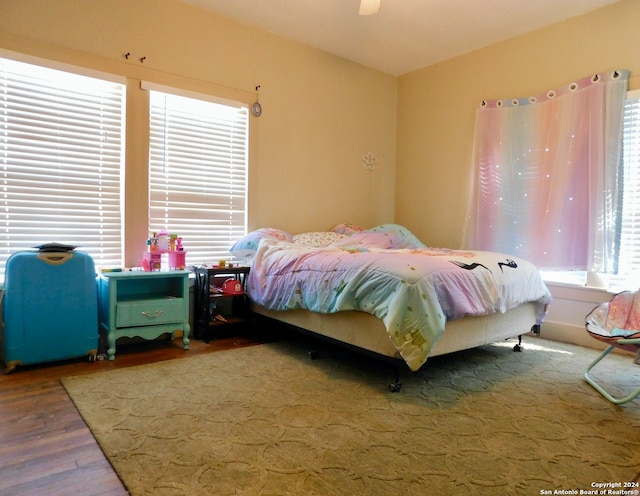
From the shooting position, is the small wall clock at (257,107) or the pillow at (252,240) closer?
the pillow at (252,240)

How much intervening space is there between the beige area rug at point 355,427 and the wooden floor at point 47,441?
6cm

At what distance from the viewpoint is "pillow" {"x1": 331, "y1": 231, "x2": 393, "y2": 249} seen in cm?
367

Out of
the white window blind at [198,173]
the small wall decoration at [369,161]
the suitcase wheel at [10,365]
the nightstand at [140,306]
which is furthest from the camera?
the small wall decoration at [369,161]

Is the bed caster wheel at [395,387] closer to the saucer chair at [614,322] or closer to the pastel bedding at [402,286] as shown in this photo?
the pastel bedding at [402,286]

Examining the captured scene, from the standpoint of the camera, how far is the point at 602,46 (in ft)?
11.0

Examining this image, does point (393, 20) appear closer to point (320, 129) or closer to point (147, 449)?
point (320, 129)

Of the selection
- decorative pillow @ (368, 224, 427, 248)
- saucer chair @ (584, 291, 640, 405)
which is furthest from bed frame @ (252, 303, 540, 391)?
decorative pillow @ (368, 224, 427, 248)

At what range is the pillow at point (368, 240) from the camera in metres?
3.67

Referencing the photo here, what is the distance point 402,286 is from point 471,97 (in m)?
3.04

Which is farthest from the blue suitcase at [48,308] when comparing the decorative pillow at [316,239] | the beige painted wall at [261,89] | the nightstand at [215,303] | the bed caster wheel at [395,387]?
the bed caster wheel at [395,387]

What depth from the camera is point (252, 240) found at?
3.58m

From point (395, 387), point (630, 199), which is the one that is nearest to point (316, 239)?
point (395, 387)

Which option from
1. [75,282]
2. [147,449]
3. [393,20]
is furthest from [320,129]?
[147,449]

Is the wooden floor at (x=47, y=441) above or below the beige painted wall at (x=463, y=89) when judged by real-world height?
below
